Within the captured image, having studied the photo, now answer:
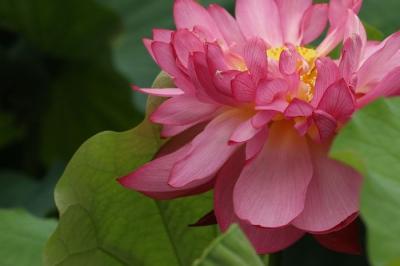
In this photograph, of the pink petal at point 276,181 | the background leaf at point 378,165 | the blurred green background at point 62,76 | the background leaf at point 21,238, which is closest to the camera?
the background leaf at point 378,165

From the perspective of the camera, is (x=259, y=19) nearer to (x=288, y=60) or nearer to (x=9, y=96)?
(x=288, y=60)

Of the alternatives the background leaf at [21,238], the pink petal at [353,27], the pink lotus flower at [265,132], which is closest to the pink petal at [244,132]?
the pink lotus flower at [265,132]

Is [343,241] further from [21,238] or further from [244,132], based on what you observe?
[21,238]

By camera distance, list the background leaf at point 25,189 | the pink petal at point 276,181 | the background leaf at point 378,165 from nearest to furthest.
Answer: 1. the background leaf at point 378,165
2. the pink petal at point 276,181
3. the background leaf at point 25,189

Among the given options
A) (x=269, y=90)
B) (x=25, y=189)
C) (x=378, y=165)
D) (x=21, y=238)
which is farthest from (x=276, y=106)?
(x=25, y=189)

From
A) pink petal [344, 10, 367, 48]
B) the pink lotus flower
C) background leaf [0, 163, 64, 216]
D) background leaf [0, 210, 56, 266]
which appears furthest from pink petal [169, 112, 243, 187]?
background leaf [0, 163, 64, 216]

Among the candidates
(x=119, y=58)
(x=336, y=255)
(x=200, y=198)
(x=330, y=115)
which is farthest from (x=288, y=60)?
(x=119, y=58)

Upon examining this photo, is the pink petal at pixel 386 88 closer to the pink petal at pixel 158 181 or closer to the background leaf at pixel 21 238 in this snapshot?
the pink petal at pixel 158 181
